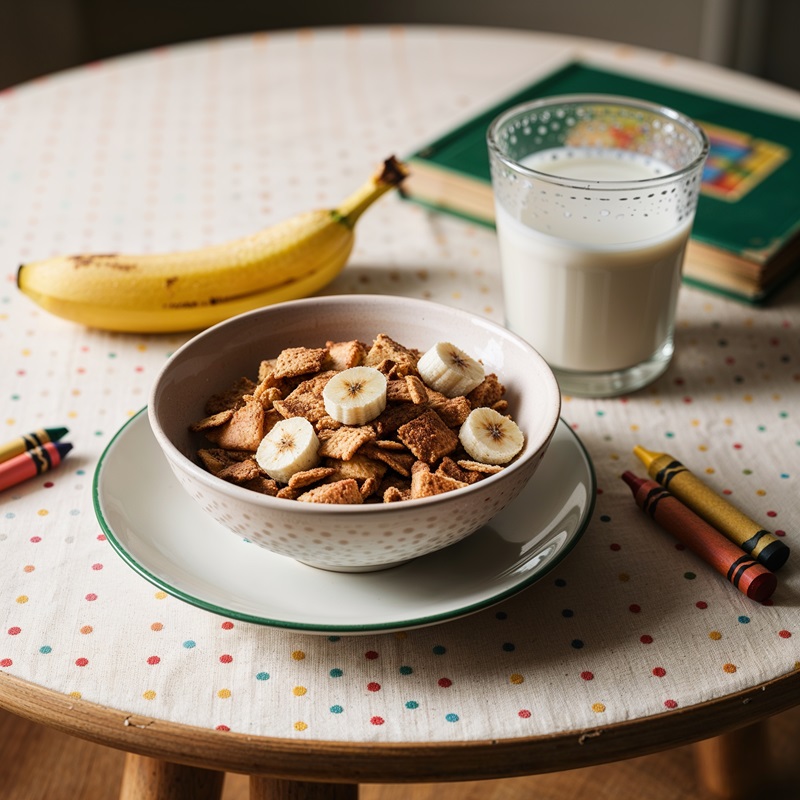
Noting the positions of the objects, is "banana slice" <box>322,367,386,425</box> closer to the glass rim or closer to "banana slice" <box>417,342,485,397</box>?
"banana slice" <box>417,342,485,397</box>

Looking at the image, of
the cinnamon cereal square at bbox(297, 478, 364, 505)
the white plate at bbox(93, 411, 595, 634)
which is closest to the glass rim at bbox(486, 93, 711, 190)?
the white plate at bbox(93, 411, 595, 634)

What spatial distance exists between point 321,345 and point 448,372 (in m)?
0.13

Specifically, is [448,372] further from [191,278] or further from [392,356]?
[191,278]

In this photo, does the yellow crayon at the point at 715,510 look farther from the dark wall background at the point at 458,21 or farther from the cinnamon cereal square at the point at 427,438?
the dark wall background at the point at 458,21

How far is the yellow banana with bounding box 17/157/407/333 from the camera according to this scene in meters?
0.91

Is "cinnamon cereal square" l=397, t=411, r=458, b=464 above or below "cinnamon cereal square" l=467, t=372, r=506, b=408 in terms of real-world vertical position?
above

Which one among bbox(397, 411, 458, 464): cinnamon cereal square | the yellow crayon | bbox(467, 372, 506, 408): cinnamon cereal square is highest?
bbox(397, 411, 458, 464): cinnamon cereal square

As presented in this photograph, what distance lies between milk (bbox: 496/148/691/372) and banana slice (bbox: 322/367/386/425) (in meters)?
0.24

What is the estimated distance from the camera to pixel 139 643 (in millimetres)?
625

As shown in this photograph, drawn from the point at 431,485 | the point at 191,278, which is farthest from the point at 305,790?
the point at 191,278

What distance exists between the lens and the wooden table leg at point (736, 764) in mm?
1075

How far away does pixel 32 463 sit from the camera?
2.49 feet

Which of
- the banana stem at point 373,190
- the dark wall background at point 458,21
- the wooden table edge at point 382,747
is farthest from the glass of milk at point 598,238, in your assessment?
the dark wall background at point 458,21

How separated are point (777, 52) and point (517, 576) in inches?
95.3
